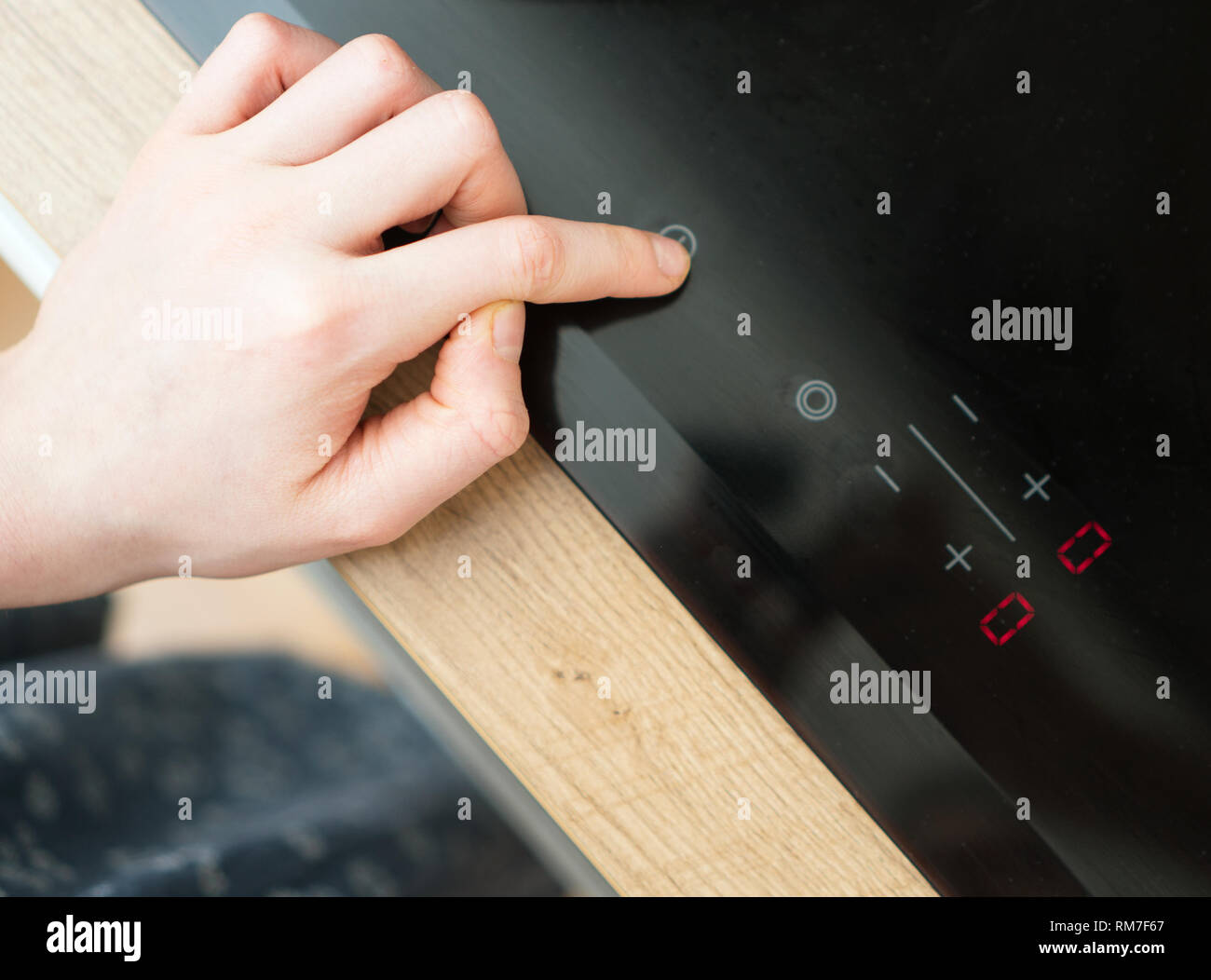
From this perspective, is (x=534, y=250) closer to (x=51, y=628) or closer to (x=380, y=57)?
(x=380, y=57)

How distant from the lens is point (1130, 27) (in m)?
0.30

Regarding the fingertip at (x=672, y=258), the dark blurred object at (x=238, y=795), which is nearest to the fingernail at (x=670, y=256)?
the fingertip at (x=672, y=258)

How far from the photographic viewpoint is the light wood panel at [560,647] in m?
0.34

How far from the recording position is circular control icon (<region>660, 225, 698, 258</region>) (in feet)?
0.99

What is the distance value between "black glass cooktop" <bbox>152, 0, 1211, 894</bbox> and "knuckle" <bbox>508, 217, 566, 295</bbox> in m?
0.03

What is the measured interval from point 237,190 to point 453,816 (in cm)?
44

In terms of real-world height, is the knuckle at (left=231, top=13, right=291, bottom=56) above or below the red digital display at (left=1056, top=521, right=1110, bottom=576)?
above

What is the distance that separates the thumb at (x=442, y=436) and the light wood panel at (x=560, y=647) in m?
0.03

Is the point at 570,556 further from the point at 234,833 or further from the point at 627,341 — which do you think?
the point at 234,833

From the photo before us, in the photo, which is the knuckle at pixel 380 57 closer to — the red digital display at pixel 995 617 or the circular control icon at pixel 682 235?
the circular control icon at pixel 682 235

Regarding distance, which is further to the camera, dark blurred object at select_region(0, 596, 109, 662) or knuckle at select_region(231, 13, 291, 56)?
dark blurred object at select_region(0, 596, 109, 662)

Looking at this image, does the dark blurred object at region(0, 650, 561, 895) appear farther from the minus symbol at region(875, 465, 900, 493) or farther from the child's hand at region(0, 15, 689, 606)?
the minus symbol at region(875, 465, 900, 493)

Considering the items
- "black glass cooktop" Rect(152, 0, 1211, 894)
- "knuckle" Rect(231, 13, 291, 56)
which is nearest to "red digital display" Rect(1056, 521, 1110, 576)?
"black glass cooktop" Rect(152, 0, 1211, 894)

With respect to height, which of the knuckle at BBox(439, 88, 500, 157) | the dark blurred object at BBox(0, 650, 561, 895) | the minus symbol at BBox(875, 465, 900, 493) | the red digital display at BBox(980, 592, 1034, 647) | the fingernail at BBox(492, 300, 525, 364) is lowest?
the dark blurred object at BBox(0, 650, 561, 895)
